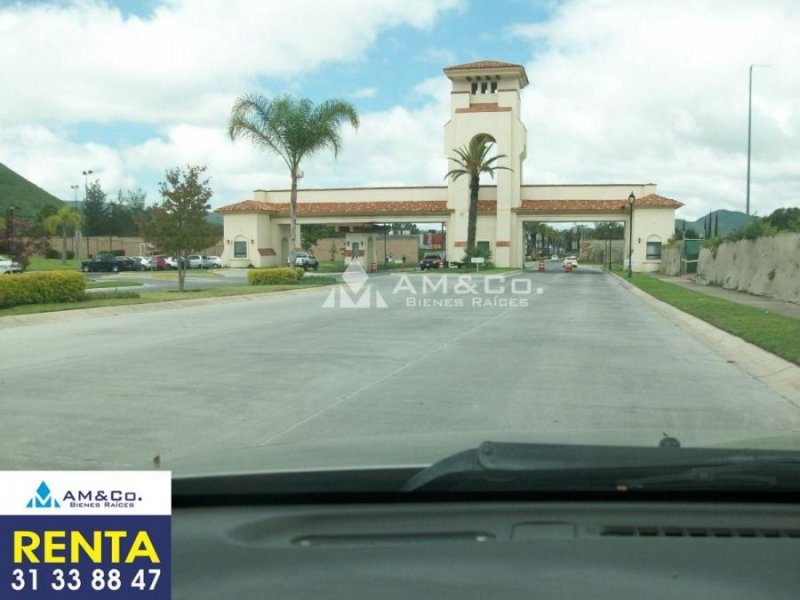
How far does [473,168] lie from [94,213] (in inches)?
2227

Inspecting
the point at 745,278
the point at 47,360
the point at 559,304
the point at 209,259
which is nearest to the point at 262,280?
the point at 559,304

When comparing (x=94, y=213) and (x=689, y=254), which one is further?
(x=94, y=213)

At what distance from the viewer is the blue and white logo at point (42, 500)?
276 centimetres

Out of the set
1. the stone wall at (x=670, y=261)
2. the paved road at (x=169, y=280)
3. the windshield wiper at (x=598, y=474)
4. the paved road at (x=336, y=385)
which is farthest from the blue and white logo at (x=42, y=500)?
the stone wall at (x=670, y=261)

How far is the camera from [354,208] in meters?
67.9

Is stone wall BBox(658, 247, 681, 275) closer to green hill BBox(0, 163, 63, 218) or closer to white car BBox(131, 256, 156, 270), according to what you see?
white car BBox(131, 256, 156, 270)

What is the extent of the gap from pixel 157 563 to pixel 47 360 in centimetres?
1090

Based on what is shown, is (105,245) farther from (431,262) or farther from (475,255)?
(475,255)

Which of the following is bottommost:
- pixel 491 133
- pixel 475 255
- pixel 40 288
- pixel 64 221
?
pixel 40 288

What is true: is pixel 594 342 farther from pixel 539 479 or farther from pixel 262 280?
pixel 262 280

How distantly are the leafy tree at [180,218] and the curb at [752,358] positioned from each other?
1694 centimetres

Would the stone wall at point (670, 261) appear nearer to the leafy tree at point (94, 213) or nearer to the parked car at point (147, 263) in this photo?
the parked car at point (147, 263)

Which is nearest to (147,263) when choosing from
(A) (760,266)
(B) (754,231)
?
(B) (754,231)

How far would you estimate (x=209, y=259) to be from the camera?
70000 mm
